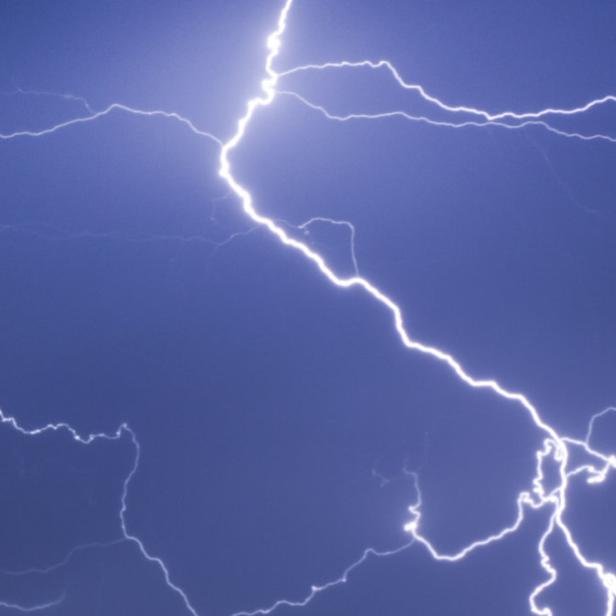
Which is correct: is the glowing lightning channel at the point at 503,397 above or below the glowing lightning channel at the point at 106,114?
below

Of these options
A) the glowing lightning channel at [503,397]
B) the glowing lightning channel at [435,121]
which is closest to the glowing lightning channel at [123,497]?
the glowing lightning channel at [503,397]

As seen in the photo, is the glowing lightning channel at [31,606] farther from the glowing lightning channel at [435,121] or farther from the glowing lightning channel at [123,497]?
the glowing lightning channel at [435,121]

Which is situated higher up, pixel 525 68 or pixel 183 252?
pixel 525 68

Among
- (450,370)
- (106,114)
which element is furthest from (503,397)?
(106,114)

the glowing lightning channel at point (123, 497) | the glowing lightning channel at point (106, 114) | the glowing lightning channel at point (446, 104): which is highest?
the glowing lightning channel at point (446, 104)

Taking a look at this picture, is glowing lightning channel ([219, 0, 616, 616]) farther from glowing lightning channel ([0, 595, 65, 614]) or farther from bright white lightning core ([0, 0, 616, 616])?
glowing lightning channel ([0, 595, 65, 614])

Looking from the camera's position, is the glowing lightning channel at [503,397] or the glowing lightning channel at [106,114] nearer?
the glowing lightning channel at [503,397]

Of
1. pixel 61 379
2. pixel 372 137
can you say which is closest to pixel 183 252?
pixel 61 379

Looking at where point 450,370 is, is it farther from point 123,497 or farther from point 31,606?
point 31,606

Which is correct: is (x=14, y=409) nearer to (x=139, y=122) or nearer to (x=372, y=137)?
(x=139, y=122)
